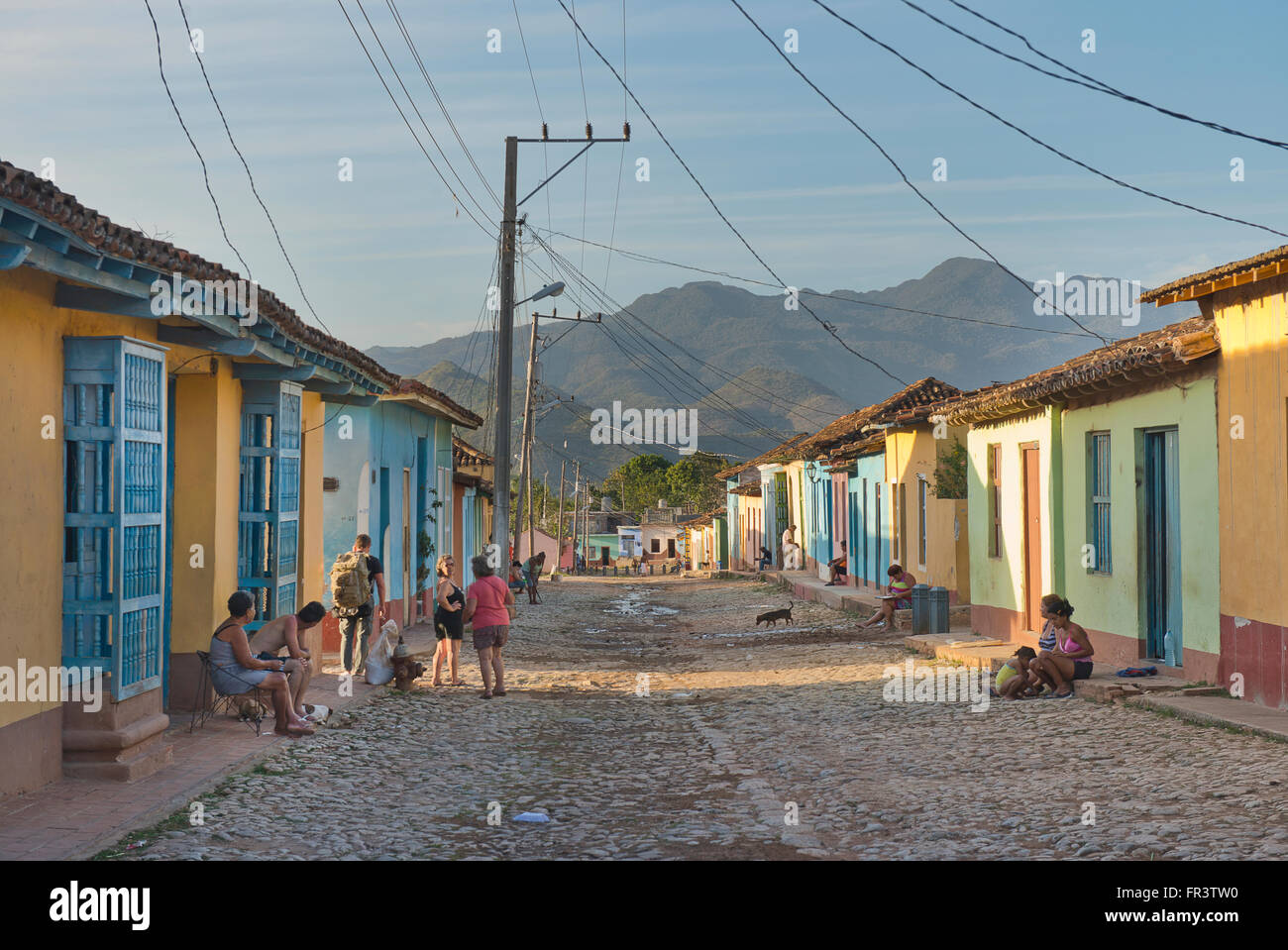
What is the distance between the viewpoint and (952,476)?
64.6ft

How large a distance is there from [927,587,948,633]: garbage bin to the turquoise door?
229 inches

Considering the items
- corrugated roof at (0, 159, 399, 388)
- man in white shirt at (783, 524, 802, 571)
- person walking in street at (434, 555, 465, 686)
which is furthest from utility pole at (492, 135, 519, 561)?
man in white shirt at (783, 524, 802, 571)

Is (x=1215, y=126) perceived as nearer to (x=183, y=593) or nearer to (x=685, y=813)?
Answer: (x=685, y=813)

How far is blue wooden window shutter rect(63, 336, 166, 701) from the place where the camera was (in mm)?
7426

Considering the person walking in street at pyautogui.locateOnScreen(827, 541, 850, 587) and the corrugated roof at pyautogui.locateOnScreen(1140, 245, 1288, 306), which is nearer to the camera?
the corrugated roof at pyautogui.locateOnScreen(1140, 245, 1288, 306)

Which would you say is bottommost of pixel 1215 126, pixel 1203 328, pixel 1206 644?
pixel 1206 644

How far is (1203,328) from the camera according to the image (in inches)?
409

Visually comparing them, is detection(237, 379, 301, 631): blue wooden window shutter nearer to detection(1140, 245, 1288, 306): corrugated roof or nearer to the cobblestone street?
the cobblestone street

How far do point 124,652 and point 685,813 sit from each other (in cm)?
350

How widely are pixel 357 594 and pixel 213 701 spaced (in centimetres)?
281

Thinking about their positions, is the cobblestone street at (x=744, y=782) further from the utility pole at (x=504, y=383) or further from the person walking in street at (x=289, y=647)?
the utility pole at (x=504, y=383)

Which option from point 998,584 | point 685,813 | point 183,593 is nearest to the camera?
point 685,813

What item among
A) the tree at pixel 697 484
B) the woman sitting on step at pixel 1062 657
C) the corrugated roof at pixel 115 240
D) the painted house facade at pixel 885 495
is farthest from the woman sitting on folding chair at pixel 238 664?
the tree at pixel 697 484
